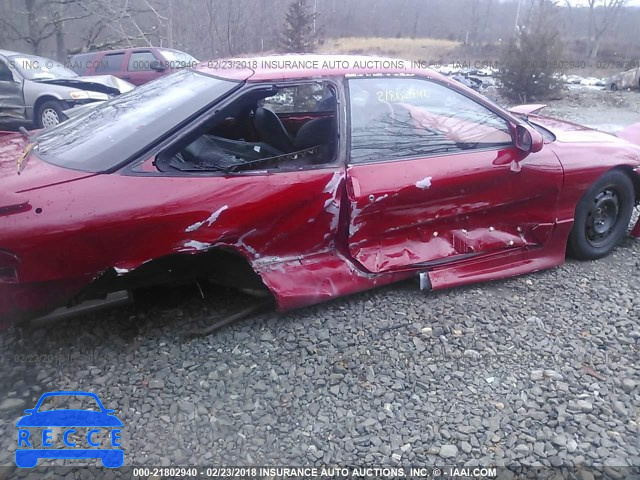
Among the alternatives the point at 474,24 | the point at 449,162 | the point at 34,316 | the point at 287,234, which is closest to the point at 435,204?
the point at 449,162

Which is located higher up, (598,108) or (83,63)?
(83,63)

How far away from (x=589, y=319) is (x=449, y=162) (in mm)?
1302

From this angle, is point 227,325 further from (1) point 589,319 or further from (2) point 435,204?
(1) point 589,319

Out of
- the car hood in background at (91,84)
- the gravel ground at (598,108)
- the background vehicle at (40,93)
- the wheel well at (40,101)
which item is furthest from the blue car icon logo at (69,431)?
the gravel ground at (598,108)

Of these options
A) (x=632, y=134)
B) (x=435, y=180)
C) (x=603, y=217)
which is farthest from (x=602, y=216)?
(x=435, y=180)

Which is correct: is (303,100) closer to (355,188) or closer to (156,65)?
(355,188)

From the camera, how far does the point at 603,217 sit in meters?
3.78

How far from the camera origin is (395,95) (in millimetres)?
3051

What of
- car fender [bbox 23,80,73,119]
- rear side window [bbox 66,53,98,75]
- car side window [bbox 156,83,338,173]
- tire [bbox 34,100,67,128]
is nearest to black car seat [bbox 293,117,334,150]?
car side window [bbox 156,83,338,173]

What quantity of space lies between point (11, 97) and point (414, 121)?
826 centimetres

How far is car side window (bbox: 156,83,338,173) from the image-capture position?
260 cm

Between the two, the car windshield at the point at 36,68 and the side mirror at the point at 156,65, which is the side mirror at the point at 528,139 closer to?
the side mirror at the point at 156,65

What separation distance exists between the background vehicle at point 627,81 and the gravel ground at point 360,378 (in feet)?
58.1

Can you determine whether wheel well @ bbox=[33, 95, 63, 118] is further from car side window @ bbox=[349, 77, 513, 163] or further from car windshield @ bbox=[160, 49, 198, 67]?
car side window @ bbox=[349, 77, 513, 163]
